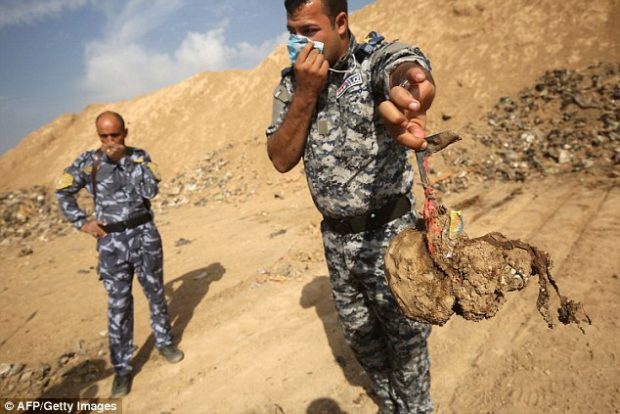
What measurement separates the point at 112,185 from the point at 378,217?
242cm

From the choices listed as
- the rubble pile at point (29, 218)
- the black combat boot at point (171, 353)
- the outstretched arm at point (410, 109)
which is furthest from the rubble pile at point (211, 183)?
the outstretched arm at point (410, 109)

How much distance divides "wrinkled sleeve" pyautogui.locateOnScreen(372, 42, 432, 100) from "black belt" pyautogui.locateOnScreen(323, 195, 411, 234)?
579mm

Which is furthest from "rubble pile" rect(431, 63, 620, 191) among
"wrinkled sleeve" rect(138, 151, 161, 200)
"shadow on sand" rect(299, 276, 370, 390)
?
"wrinkled sleeve" rect(138, 151, 161, 200)

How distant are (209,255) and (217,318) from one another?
2.13m

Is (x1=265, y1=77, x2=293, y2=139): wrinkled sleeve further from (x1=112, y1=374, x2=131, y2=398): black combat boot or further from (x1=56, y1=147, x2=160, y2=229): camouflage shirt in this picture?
(x1=112, y1=374, x2=131, y2=398): black combat boot

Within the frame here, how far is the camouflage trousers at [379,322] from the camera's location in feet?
6.42

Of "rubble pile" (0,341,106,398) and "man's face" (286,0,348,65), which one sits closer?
"man's face" (286,0,348,65)

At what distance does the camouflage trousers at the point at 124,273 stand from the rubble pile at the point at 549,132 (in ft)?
18.4

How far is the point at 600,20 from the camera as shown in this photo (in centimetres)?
954

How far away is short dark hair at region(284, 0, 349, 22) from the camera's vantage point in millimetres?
1608

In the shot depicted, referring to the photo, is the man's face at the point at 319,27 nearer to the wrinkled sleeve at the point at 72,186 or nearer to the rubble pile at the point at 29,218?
the wrinkled sleeve at the point at 72,186

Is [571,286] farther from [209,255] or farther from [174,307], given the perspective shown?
[209,255]

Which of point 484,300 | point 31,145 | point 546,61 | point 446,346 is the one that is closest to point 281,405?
point 446,346

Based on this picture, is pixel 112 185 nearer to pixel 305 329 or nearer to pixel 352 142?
pixel 305 329
